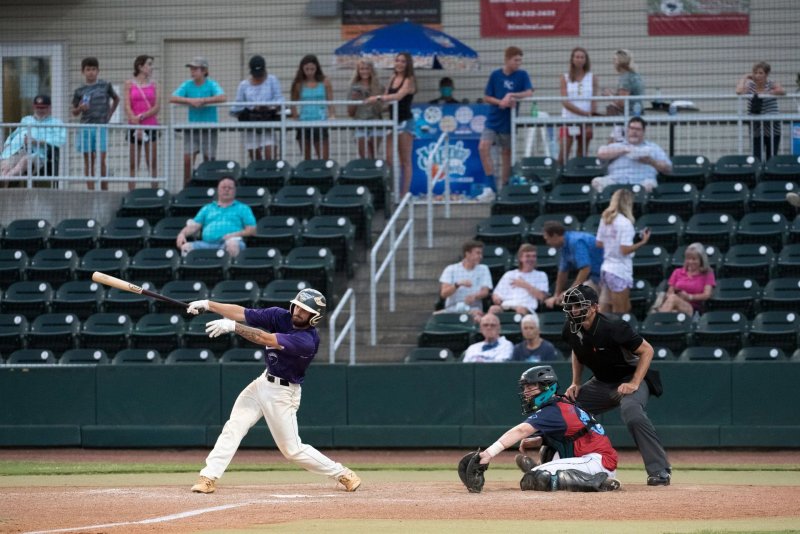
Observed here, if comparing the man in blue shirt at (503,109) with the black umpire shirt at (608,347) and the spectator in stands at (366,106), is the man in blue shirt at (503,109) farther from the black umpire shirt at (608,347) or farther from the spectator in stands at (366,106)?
the black umpire shirt at (608,347)

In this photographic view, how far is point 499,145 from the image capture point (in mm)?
19594

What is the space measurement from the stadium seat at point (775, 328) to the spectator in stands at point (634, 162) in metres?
3.00

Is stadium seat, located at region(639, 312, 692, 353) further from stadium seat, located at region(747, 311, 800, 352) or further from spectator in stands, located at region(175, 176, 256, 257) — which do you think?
spectator in stands, located at region(175, 176, 256, 257)

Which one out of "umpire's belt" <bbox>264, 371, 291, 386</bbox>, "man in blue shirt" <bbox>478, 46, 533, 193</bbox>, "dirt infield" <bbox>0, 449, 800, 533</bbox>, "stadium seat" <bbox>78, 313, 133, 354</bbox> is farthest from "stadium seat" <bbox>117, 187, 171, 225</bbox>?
"umpire's belt" <bbox>264, 371, 291, 386</bbox>

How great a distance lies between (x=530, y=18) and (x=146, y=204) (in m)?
7.41

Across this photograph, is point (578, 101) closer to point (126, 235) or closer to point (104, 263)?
point (126, 235)

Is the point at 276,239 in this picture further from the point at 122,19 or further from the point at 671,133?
the point at 122,19

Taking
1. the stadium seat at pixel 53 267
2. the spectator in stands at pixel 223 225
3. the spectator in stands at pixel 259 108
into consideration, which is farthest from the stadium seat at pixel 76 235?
the spectator in stands at pixel 259 108

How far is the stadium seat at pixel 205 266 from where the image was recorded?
1739 centimetres

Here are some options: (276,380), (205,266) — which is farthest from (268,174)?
(276,380)

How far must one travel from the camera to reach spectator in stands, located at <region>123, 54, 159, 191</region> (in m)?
20.0

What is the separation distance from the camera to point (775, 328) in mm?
15688

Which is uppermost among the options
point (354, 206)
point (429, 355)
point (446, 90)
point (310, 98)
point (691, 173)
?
point (446, 90)

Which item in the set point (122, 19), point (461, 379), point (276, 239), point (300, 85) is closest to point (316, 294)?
point (461, 379)
